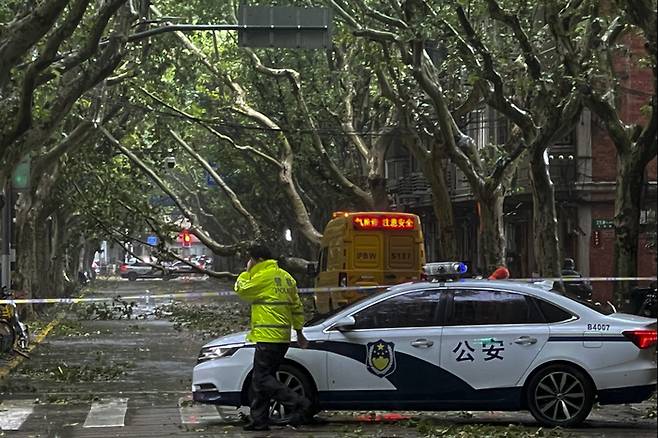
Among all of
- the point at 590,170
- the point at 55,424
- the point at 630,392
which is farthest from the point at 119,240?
the point at 630,392

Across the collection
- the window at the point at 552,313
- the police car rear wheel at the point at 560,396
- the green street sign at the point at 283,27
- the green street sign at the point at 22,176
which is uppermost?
the green street sign at the point at 283,27

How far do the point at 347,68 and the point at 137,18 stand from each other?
11.3m

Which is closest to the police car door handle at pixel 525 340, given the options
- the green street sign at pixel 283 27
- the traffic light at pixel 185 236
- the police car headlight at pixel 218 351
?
the police car headlight at pixel 218 351

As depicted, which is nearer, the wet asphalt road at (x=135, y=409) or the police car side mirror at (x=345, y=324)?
the wet asphalt road at (x=135, y=409)

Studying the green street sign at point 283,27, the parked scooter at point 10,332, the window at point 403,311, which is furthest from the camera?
the parked scooter at point 10,332

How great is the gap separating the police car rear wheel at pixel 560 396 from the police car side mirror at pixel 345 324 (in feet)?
5.97

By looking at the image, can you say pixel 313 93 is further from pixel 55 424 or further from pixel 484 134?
pixel 55 424

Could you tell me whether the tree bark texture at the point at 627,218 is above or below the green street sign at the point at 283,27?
below

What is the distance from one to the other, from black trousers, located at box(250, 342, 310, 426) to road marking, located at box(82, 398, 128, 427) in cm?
175

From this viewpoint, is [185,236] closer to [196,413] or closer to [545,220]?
[545,220]

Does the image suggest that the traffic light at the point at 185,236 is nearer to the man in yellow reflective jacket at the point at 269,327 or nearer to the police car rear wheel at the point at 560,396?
the man in yellow reflective jacket at the point at 269,327

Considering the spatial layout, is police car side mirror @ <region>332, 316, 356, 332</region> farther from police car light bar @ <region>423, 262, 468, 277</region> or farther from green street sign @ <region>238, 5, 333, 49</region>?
green street sign @ <region>238, 5, 333, 49</region>

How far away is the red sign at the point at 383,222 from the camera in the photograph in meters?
23.5

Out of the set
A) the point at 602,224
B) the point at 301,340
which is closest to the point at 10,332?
the point at 301,340
